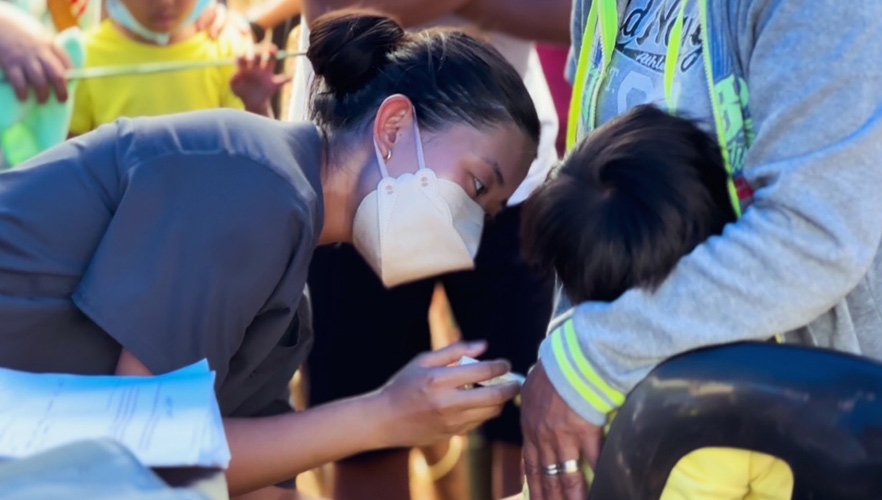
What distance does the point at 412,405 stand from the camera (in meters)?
1.59

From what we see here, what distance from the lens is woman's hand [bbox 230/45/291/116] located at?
101 inches

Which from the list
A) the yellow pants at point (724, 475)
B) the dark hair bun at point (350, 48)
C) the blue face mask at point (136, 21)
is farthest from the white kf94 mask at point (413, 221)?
the blue face mask at point (136, 21)

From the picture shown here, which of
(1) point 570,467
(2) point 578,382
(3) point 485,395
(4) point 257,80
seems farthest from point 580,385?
(4) point 257,80

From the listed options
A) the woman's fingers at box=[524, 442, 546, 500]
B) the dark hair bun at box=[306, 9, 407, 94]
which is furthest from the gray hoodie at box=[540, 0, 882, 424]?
the dark hair bun at box=[306, 9, 407, 94]

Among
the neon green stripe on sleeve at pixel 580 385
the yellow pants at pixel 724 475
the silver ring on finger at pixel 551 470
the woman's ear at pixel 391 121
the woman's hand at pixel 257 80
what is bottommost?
the woman's hand at pixel 257 80

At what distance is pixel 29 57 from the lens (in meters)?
2.35

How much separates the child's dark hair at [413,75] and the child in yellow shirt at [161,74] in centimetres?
82

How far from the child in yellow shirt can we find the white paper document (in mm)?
1246

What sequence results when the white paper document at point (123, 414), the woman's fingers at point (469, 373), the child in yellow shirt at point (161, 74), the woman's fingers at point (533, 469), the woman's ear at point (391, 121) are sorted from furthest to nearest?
the child in yellow shirt at point (161, 74) < the woman's ear at point (391, 121) < the woman's fingers at point (469, 373) < the woman's fingers at point (533, 469) < the white paper document at point (123, 414)

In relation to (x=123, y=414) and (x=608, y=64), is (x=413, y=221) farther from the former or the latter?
(x=123, y=414)

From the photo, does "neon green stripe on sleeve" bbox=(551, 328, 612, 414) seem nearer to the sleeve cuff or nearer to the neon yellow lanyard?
the sleeve cuff

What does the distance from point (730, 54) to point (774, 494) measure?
1.57 ft

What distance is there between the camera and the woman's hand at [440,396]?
1.58 meters

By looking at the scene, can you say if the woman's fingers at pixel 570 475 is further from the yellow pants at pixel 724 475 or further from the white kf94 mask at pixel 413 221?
the white kf94 mask at pixel 413 221
